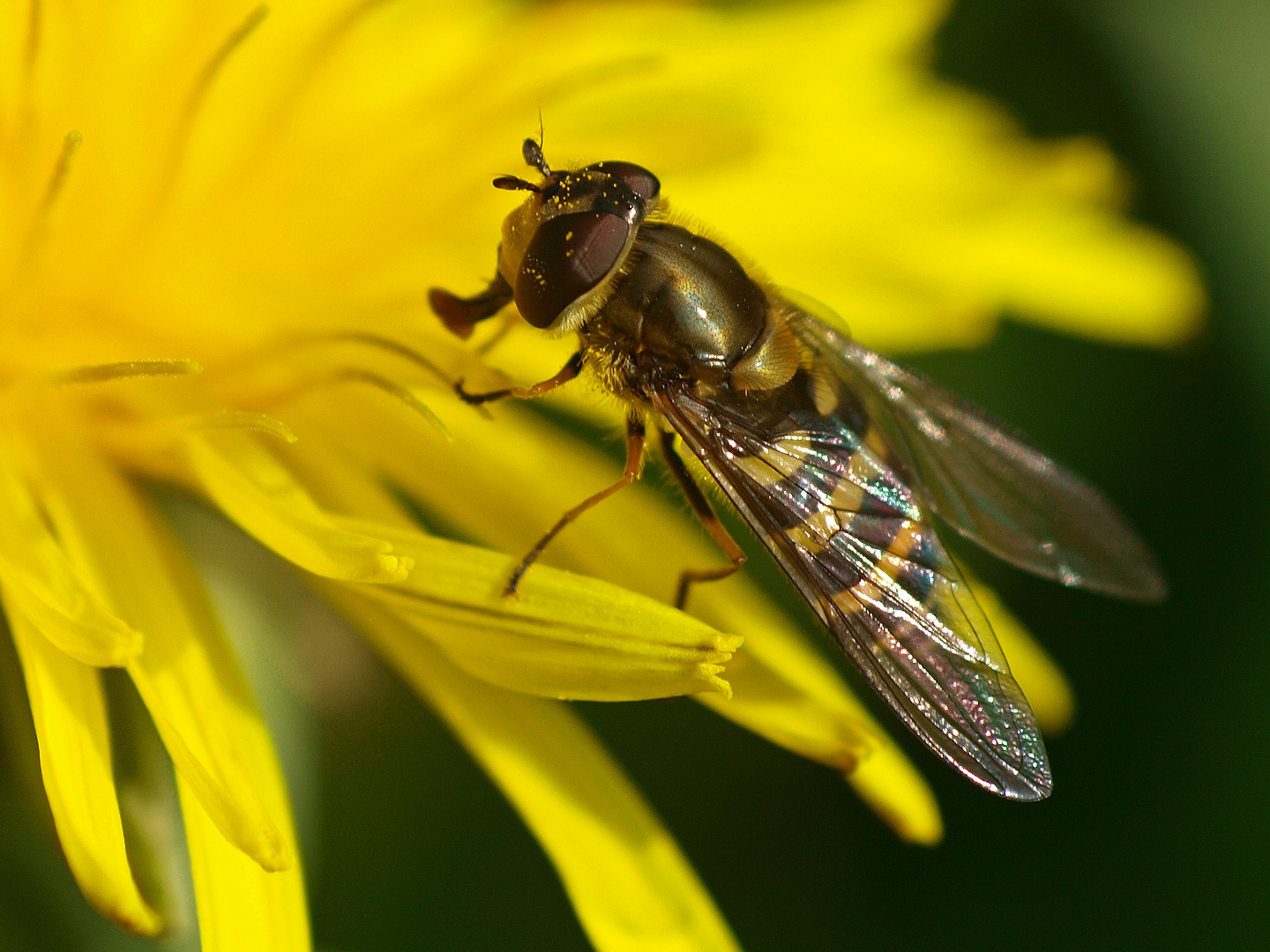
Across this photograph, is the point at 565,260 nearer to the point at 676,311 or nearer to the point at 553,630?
the point at 676,311

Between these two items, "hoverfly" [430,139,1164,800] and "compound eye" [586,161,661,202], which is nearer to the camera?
"hoverfly" [430,139,1164,800]

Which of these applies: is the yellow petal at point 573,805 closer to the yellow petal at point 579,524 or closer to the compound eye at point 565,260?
the yellow petal at point 579,524

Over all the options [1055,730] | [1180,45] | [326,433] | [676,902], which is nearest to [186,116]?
[326,433]

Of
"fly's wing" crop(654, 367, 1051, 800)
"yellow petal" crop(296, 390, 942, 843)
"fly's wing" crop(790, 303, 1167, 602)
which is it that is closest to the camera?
"fly's wing" crop(654, 367, 1051, 800)

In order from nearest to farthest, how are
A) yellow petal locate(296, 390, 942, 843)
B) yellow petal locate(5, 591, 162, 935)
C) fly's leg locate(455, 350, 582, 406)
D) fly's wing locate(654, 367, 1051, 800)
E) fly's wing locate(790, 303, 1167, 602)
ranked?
yellow petal locate(5, 591, 162, 935) < fly's wing locate(654, 367, 1051, 800) < fly's leg locate(455, 350, 582, 406) < yellow petal locate(296, 390, 942, 843) < fly's wing locate(790, 303, 1167, 602)

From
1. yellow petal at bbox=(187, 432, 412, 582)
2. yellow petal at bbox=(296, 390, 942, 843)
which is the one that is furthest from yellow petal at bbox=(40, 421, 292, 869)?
yellow petal at bbox=(296, 390, 942, 843)

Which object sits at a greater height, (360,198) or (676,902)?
(360,198)

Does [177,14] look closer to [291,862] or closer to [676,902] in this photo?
[291,862]

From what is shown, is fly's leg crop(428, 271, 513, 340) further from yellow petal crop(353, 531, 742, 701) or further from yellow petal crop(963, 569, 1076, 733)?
yellow petal crop(963, 569, 1076, 733)
